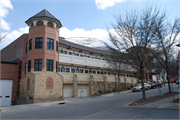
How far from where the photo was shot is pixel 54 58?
22.7 meters

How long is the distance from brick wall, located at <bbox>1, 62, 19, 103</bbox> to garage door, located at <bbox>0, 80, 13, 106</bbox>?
547 mm

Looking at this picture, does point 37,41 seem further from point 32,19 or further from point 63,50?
point 63,50

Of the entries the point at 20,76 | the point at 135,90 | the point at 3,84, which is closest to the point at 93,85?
the point at 135,90

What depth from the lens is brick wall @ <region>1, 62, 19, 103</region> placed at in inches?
906

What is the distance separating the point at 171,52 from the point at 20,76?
23.6m

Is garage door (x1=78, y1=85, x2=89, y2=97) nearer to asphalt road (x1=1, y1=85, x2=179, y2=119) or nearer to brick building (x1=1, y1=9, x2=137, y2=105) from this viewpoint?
brick building (x1=1, y1=9, x2=137, y2=105)

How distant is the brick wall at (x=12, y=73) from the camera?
2300 cm

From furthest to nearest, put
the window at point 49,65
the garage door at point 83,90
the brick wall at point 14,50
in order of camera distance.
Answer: the garage door at point 83,90, the brick wall at point 14,50, the window at point 49,65

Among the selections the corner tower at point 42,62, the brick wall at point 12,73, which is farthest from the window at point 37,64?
the brick wall at point 12,73

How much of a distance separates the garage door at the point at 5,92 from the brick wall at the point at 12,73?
1.79 ft

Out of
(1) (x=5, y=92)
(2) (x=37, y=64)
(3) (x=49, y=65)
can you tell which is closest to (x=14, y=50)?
(1) (x=5, y=92)

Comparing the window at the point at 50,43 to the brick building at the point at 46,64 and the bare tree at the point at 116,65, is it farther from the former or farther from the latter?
the bare tree at the point at 116,65

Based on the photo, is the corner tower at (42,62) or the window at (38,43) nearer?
the corner tower at (42,62)

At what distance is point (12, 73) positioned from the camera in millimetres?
23594
